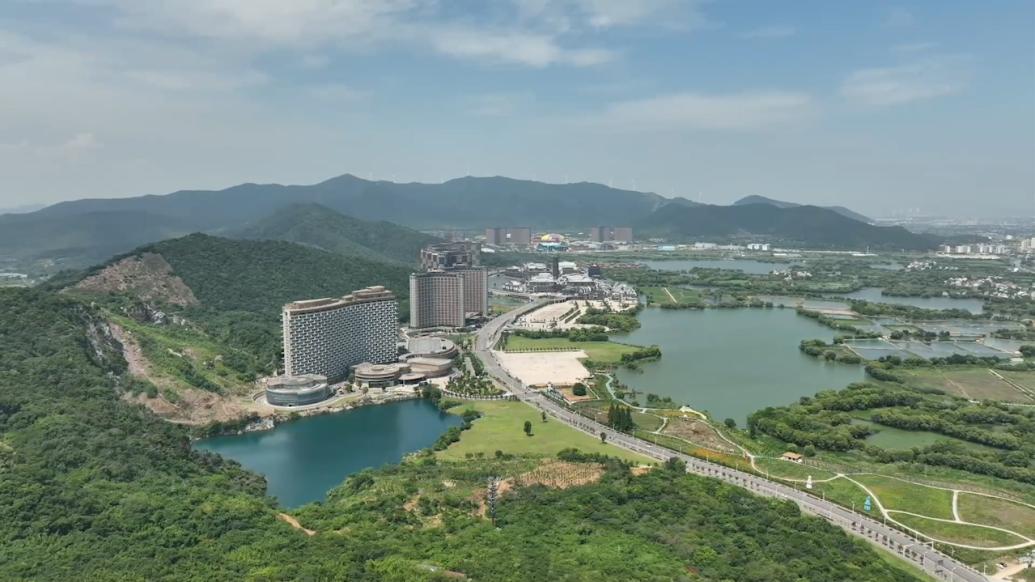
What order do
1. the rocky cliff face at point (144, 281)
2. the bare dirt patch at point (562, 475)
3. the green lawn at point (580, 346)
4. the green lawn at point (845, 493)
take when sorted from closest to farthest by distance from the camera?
the green lawn at point (845, 493) < the bare dirt patch at point (562, 475) < the rocky cliff face at point (144, 281) < the green lawn at point (580, 346)

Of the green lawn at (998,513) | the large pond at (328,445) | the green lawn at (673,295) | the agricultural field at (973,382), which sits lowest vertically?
the large pond at (328,445)

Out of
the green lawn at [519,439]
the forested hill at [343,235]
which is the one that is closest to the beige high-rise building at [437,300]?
the green lawn at [519,439]

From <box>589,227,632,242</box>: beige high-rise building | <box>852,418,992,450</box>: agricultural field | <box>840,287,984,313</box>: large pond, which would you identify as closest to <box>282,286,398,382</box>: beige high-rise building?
<box>852,418,992,450</box>: agricultural field

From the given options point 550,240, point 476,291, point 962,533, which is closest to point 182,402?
point 962,533

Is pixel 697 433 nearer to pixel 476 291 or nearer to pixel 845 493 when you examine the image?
pixel 845 493

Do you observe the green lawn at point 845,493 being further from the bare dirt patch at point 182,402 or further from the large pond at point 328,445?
the bare dirt patch at point 182,402

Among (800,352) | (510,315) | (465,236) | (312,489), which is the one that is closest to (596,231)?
(465,236)

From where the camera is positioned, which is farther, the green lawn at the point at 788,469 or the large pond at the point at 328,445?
the large pond at the point at 328,445

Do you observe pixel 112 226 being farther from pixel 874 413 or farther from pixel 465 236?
pixel 874 413

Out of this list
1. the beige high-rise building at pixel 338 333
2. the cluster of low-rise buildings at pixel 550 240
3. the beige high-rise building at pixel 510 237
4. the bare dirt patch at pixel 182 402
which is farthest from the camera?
the beige high-rise building at pixel 510 237
